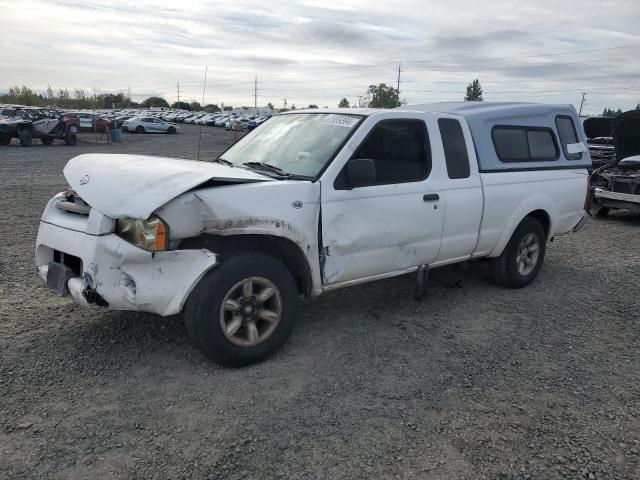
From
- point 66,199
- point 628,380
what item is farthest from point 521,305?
point 66,199

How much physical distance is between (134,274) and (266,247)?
101 centimetres

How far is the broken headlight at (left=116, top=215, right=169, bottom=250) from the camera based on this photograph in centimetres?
327

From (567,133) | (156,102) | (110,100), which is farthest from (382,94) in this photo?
(156,102)

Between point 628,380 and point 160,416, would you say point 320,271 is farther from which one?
point 628,380

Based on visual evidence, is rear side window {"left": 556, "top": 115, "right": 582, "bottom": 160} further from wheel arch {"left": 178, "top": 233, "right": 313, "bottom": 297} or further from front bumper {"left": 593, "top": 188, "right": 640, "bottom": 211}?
front bumper {"left": 593, "top": 188, "right": 640, "bottom": 211}

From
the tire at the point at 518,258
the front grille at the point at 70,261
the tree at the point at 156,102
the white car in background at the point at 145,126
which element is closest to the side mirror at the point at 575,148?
the tire at the point at 518,258

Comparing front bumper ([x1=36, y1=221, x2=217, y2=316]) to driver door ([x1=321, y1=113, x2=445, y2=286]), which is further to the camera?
driver door ([x1=321, y1=113, x2=445, y2=286])

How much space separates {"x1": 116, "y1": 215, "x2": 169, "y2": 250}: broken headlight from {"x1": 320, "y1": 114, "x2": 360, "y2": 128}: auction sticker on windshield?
5.90 feet

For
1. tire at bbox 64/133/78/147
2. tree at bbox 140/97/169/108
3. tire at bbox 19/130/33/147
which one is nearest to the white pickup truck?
tire at bbox 19/130/33/147

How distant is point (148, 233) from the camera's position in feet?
10.8

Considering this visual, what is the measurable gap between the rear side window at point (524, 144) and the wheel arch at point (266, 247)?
2.57 meters

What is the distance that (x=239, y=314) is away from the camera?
3.60 m

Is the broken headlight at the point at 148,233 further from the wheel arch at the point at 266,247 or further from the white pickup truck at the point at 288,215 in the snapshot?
the wheel arch at the point at 266,247

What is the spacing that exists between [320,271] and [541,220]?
10.5ft
